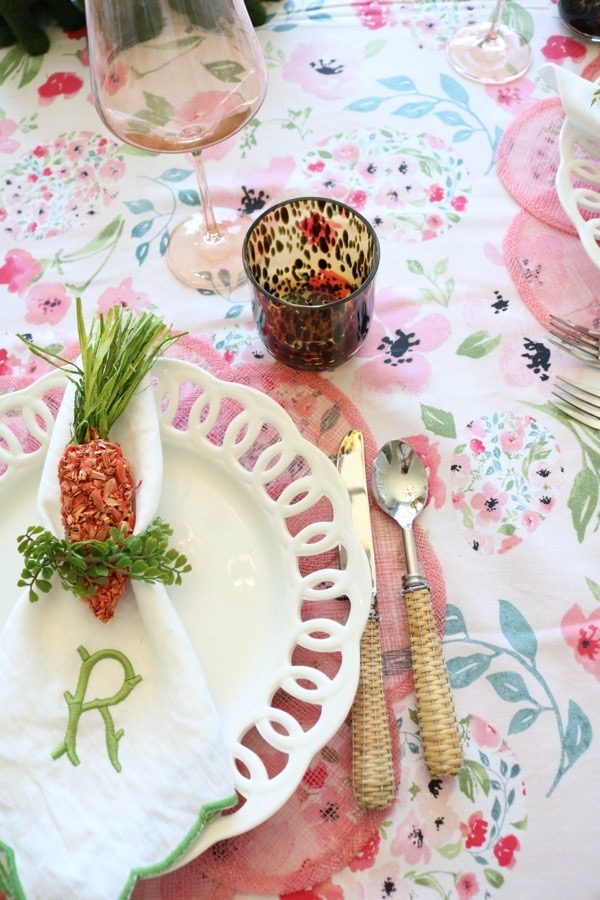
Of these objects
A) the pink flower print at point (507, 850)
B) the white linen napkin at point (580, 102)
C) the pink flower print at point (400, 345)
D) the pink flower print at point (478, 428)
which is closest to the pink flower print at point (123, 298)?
the pink flower print at point (400, 345)

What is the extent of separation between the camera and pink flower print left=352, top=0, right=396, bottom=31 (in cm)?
91

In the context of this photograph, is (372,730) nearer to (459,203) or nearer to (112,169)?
(459,203)

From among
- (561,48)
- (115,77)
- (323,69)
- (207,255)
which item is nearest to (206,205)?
(207,255)

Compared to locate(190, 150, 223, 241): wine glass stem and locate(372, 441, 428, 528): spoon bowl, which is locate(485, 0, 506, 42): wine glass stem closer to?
locate(190, 150, 223, 241): wine glass stem

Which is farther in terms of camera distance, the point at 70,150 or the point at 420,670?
the point at 70,150

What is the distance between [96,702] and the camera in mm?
524

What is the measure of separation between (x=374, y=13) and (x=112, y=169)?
0.36 metres

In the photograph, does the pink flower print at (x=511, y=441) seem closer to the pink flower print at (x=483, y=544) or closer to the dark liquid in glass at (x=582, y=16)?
the pink flower print at (x=483, y=544)

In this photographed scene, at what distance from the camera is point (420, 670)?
1.84ft

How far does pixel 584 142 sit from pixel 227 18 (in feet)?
1.15

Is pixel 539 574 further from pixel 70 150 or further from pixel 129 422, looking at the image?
pixel 70 150

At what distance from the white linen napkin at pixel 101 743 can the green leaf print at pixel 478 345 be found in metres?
0.31

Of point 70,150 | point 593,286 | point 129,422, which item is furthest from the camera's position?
point 70,150

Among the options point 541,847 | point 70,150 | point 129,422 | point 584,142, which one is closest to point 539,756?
point 541,847
